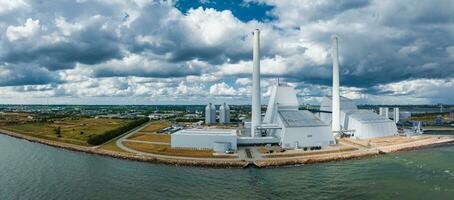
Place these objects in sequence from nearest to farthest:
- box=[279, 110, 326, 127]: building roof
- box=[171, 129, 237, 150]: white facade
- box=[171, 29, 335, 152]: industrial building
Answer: box=[171, 129, 237, 150]: white facade < box=[171, 29, 335, 152]: industrial building < box=[279, 110, 326, 127]: building roof

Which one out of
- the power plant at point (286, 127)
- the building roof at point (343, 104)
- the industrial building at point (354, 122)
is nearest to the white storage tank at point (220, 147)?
the power plant at point (286, 127)

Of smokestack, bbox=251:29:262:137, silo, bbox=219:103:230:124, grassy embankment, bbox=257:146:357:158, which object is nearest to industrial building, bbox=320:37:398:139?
grassy embankment, bbox=257:146:357:158

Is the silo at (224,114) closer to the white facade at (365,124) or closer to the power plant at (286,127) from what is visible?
the power plant at (286,127)

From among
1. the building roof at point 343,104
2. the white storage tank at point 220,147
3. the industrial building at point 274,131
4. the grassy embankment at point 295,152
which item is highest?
the building roof at point 343,104

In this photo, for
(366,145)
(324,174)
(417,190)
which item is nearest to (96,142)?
(324,174)

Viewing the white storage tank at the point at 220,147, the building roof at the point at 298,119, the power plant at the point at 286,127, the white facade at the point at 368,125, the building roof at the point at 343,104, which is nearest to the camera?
the white storage tank at the point at 220,147

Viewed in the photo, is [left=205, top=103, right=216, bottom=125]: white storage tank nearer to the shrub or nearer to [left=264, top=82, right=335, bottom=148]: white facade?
the shrub

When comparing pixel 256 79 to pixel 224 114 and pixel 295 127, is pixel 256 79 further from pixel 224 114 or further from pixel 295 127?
pixel 224 114

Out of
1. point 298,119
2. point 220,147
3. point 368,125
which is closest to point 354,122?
point 368,125
